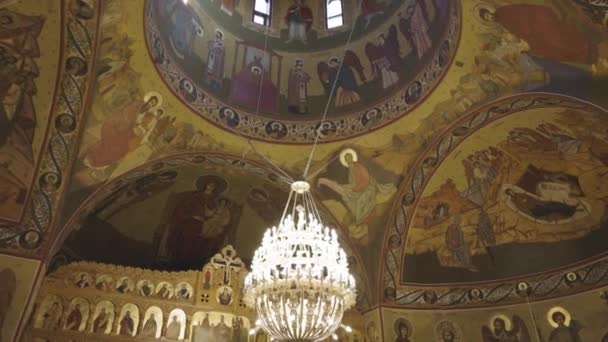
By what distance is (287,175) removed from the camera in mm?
9672

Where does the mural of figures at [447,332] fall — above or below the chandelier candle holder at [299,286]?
above

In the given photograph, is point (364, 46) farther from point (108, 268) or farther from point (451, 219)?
point (108, 268)

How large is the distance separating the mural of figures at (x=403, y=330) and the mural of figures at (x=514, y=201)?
0.84 metres

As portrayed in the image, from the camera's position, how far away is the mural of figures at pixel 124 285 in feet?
28.0

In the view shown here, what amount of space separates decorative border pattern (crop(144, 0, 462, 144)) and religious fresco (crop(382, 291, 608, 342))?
11.3 feet

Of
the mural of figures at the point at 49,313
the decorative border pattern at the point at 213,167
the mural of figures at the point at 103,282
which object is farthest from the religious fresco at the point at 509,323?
the mural of figures at the point at 49,313

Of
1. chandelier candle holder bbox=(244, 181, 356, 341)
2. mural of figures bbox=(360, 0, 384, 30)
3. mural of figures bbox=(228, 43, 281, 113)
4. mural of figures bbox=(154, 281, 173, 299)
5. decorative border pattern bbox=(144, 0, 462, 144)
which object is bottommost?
chandelier candle holder bbox=(244, 181, 356, 341)

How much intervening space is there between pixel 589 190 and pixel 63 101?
853 centimetres

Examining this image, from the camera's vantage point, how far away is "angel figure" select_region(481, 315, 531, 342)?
860 centimetres

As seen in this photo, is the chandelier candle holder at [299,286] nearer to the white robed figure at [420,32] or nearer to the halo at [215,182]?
the white robed figure at [420,32]

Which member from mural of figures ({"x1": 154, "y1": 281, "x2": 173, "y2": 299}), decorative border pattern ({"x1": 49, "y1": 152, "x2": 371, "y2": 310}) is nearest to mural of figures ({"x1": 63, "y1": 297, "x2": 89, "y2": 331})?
decorative border pattern ({"x1": 49, "y1": 152, "x2": 371, "y2": 310})

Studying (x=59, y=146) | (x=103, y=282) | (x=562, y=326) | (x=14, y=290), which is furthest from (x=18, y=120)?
(x=562, y=326)

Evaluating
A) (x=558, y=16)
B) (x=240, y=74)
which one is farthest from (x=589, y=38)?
(x=240, y=74)

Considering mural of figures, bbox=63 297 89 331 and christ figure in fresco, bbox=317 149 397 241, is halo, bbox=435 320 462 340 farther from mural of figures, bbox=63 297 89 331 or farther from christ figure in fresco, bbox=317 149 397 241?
mural of figures, bbox=63 297 89 331
